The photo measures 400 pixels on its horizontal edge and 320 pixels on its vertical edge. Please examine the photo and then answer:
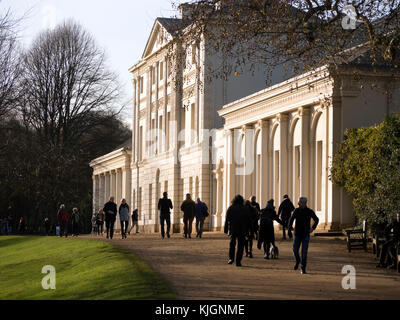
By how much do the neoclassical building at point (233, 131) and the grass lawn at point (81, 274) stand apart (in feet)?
16.9

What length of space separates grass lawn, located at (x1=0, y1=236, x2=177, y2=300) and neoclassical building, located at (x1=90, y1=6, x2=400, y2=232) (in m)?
5.16

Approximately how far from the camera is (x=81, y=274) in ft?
83.7

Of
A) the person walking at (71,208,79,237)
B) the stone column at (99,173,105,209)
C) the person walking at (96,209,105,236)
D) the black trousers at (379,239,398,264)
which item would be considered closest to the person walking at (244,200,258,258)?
the black trousers at (379,239,398,264)

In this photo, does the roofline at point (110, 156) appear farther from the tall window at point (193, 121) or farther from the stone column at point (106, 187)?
the tall window at point (193, 121)

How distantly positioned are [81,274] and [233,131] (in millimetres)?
28730

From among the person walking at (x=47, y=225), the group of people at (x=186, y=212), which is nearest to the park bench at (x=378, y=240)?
the group of people at (x=186, y=212)

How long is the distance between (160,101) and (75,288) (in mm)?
49757

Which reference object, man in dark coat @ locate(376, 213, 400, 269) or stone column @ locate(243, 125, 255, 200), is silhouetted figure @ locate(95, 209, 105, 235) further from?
man in dark coat @ locate(376, 213, 400, 269)

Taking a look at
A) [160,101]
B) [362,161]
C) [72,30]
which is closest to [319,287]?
[362,161]

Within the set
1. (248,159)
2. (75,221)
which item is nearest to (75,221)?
(75,221)

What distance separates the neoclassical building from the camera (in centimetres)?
3922

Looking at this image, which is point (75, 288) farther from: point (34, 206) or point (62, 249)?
point (34, 206)

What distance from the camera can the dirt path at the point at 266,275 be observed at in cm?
1775
